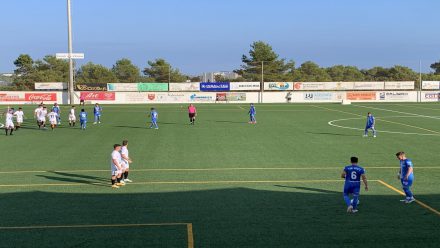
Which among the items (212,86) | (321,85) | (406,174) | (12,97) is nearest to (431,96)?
(321,85)

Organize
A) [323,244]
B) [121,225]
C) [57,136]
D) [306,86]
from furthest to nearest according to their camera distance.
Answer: [306,86]
[57,136]
[121,225]
[323,244]

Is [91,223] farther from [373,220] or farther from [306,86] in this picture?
[306,86]

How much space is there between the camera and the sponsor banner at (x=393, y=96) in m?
74.6

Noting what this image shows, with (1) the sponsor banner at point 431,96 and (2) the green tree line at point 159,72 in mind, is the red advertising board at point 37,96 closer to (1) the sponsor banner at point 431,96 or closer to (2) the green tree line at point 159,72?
(2) the green tree line at point 159,72

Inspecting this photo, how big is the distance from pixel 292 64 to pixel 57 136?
88.2 metres

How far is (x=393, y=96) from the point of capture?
74.7 m

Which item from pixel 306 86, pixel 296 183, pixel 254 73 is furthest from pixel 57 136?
pixel 254 73

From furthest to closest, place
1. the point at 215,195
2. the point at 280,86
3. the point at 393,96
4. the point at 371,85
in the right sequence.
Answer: the point at 371,85
the point at 280,86
the point at 393,96
the point at 215,195

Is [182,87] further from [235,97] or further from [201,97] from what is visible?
[235,97]

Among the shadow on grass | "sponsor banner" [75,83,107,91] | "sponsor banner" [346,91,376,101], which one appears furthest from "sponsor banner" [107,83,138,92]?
the shadow on grass

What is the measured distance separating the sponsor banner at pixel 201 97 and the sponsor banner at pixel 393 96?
28.8 meters

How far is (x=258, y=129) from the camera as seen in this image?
1244 inches

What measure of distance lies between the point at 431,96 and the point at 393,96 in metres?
6.68

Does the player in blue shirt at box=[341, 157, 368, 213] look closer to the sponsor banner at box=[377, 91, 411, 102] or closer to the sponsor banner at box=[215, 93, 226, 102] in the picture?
the sponsor banner at box=[215, 93, 226, 102]
